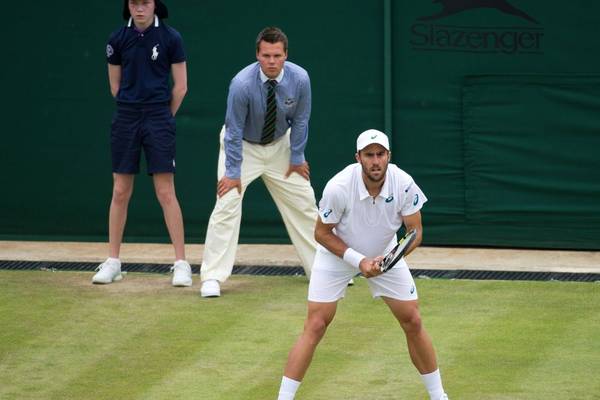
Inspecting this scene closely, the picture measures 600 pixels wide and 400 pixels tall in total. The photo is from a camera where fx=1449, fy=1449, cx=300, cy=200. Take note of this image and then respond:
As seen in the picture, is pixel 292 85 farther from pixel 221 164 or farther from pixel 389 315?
pixel 389 315

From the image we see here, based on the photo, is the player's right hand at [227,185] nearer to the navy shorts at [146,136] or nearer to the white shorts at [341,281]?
the navy shorts at [146,136]

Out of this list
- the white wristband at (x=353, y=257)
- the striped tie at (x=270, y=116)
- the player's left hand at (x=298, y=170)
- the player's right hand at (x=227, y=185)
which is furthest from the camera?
the player's left hand at (x=298, y=170)

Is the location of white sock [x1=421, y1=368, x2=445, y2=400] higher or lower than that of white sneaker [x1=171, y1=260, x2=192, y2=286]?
higher

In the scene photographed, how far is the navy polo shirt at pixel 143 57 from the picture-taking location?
33.6ft

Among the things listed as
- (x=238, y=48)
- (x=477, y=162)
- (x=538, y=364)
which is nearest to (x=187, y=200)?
(x=238, y=48)

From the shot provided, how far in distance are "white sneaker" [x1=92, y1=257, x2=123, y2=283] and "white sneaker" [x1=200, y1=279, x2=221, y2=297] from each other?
799 millimetres

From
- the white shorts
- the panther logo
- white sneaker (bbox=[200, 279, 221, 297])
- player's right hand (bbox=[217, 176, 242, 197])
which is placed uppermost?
the panther logo

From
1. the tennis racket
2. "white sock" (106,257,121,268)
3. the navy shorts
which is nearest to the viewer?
the tennis racket

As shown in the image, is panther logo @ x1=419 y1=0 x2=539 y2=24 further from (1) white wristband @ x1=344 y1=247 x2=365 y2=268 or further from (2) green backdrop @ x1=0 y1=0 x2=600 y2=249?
(1) white wristband @ x1=344 y1=247 x2=365 y2=268

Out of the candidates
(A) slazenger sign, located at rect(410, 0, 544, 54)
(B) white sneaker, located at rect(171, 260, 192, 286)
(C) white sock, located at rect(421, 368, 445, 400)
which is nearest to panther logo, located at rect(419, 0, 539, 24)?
(A) slazenger sign, located at rect(410, 0, 544, 54)

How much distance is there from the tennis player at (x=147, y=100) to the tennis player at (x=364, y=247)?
10.1ft

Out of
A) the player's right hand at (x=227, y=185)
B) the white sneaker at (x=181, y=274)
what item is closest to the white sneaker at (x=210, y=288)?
the white sneaker at (x=181, y=274)

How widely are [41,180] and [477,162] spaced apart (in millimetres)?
3637

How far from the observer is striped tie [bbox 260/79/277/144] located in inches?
388
